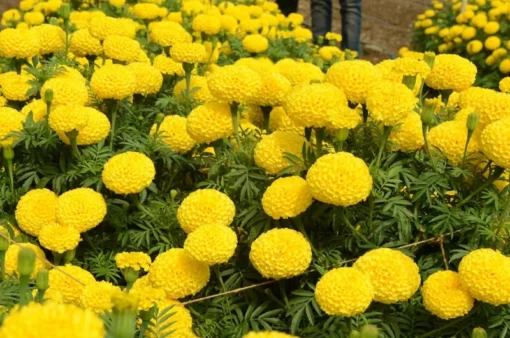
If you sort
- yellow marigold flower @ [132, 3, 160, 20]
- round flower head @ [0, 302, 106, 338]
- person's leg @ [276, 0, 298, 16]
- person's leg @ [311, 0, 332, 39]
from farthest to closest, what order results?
→ 1. person's leg @ [276, 0, 298, 16]
2. person's leg @ [311, 0, 332, 39]
3. yellow marigold flower @ [132, 3, 160, 20]
4. round flower head @ [0, 302, 106, 338]

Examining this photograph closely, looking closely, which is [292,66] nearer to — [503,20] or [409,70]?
[409,70]

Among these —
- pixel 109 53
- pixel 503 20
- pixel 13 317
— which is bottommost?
pixel 503 20

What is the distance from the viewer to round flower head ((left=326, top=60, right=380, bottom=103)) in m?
1.71

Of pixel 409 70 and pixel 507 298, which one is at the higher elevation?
pixel 409 70

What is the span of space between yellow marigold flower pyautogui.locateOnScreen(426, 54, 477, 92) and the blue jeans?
3773mm

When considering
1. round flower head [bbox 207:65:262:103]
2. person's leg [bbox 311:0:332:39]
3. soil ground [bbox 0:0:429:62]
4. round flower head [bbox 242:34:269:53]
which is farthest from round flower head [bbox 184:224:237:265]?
soil ground [bbox 0:0:429:62]

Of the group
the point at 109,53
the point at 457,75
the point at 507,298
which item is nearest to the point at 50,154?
the point at 109,53

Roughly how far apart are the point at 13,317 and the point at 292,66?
1.66 metres

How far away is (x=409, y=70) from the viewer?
180 centimetres

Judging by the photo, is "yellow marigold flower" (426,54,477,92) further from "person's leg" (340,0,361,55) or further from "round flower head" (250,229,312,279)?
"person's leg" (340,0,361,55)

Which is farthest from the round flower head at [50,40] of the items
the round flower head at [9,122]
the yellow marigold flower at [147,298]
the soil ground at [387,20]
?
the soil ground at [387,20]

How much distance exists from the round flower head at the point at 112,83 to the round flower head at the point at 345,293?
0.86m

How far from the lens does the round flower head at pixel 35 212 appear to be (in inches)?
71.4

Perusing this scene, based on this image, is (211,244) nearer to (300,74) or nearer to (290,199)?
(290,199)
